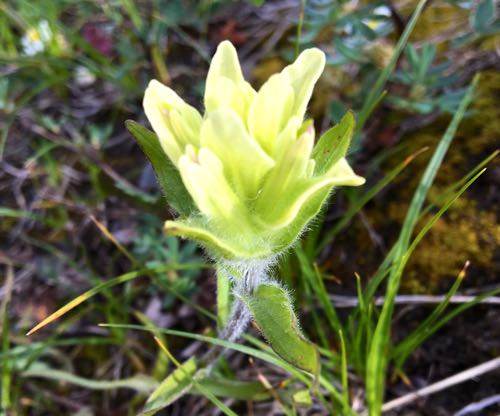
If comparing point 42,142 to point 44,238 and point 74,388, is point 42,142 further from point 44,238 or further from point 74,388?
point 74,388

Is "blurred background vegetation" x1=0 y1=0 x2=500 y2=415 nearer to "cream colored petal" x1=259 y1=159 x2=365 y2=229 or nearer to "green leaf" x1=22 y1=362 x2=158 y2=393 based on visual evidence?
"green leaf" x1=22 y1=362 x2=158 y2=393

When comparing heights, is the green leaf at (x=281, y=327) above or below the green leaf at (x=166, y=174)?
below

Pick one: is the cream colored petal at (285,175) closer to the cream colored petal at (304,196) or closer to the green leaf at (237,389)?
the cream colored petal at (304,196)

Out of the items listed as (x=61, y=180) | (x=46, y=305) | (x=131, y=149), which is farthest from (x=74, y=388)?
(x=131, y=149)

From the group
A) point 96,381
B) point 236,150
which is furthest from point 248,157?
point 96,381

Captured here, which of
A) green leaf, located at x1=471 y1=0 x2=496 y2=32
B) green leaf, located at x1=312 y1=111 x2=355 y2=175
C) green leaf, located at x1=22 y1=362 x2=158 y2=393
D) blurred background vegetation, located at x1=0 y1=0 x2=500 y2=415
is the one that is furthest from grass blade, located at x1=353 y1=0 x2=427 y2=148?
green leaf, located at x1=22 y1=362 x2=158 y2=393

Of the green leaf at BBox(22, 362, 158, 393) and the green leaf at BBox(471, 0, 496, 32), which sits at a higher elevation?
the green leaf at BBox(471, 0, 496, 32)

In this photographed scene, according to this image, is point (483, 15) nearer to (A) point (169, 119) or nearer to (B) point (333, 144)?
(B) point (333, 144)

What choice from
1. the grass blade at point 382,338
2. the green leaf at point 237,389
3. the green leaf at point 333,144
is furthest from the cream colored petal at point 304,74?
the green leaf at point 237,389
